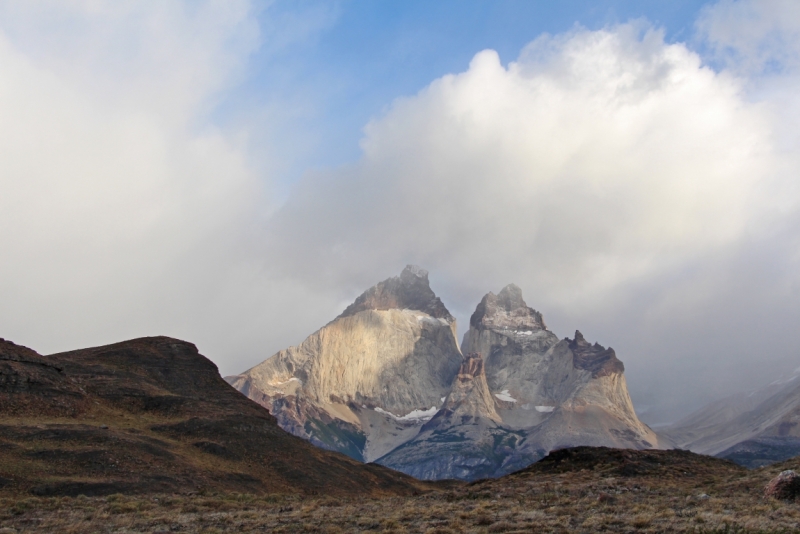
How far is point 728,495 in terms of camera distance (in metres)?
43.7

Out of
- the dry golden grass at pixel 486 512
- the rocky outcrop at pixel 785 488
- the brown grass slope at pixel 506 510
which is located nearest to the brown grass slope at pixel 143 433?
the brown grass slope at pixel 506 510

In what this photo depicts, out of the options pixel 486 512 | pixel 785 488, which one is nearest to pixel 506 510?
pixel 486 512

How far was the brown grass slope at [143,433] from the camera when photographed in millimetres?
62688

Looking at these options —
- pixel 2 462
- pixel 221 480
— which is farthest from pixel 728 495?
pixel 2 462

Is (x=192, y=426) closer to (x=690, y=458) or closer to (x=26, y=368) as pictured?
(x=26, y=368)

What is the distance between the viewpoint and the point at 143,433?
76.8 meters

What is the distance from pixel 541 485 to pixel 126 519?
30389mm

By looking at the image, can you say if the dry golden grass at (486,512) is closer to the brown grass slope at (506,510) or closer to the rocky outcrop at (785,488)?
the brown grass slope at (506,510)

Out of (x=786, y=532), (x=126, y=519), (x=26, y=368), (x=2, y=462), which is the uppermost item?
(x=26, y=368)

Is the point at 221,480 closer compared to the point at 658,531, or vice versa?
the point at 658,531

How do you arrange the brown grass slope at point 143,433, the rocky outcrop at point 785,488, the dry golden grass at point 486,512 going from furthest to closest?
the brown grass slope at point 143,433
the rocky outcrop at point 785,488
the dry golden grass at point 486,512

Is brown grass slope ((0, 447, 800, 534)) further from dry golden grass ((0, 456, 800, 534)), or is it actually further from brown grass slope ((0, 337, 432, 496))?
Result: brown grass slope ((0, 337, 432, 496))

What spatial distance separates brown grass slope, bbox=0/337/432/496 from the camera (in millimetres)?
62688

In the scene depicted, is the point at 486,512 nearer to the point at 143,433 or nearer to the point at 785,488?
the point at 785,488
